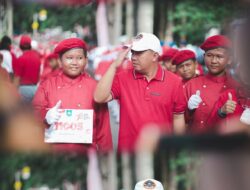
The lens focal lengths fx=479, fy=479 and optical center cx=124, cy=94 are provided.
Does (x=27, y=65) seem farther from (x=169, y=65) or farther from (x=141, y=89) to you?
(x=141, y=89)

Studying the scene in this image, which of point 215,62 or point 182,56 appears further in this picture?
point 182,56

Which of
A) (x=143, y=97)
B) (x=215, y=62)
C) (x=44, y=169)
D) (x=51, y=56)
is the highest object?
(x=51, y=56)

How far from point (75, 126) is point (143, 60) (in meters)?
0.32

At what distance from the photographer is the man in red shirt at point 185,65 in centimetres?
194

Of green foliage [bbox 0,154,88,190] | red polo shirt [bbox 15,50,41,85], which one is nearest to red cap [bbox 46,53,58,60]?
red polo shirt [bbox 15,50,41,85]

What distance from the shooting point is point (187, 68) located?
1987 millimetres

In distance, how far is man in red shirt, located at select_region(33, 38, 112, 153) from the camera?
1575 mm

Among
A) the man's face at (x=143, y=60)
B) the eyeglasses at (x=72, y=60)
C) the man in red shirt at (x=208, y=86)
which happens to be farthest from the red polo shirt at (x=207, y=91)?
the eyeglasses at (x=72, y=60)

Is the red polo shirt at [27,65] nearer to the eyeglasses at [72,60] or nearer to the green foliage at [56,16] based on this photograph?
the eyeglasses at [72,60]

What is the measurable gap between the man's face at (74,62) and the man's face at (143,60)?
0.59ft

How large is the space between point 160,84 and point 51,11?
24.8 inches

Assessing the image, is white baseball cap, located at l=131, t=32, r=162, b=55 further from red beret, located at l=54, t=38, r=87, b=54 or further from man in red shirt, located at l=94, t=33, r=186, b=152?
red beret, located at l=54, t=38, r=87, b=54

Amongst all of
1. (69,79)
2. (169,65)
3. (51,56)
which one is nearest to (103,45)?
(69,79)

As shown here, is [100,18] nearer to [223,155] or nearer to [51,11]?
[51,11]
